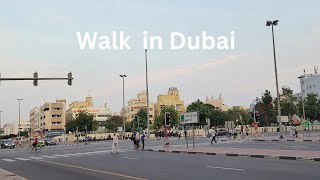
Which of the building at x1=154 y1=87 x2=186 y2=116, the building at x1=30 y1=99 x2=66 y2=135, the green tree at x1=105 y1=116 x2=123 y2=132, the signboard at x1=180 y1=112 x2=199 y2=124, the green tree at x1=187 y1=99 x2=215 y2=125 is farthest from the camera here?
the building at x1=154 y1=87 x2=186 y2=116

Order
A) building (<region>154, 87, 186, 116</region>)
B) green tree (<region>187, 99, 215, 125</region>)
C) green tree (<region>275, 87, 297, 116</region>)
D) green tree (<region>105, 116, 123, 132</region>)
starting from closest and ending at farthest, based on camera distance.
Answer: green tree (<region>275, 87, 297, 116</region>), green tree (<region>187, 99, 215, 125</region>), green tree (<region>105, 116, 123, 132</region>), building (<region>154, 87, 186, 116</region>)

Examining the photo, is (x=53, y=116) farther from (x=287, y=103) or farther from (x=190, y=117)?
(x=190, y=117)

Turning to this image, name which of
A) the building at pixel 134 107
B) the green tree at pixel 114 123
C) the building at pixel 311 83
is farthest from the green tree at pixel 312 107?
the building at pixel 134 107

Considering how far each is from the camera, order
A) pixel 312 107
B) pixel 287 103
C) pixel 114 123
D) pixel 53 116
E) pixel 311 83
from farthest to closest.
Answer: pixel 53 116, pixel 311 83, pixel 114 123, pixel 312 107, pixel 287 103

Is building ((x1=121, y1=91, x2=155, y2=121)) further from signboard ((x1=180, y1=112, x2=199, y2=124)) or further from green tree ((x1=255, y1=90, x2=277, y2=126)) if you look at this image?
Answer: signboard ((x1=180, y1=112, x2=199, y2=124))

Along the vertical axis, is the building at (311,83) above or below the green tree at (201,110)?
above

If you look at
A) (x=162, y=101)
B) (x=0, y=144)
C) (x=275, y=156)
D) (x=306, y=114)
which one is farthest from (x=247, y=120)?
→ (x=275, y=156)

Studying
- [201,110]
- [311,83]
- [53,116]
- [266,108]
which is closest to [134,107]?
[53,116]

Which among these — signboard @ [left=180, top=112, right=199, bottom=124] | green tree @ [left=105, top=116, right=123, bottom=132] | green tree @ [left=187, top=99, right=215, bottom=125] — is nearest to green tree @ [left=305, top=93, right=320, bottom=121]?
green tree @ [left=187, top=99, right=215, bottom=125]

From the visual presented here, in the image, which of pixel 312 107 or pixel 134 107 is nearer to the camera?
pixel 312 107

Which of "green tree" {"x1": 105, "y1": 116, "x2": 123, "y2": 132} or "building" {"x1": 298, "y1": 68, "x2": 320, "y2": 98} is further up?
"building" {"x1": 298, "y1": 68, "x2": 320, "y2": 98}

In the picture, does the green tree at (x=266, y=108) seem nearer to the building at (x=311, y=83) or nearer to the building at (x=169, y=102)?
the building at (x=311, y=83)

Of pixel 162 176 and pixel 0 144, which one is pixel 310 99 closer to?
pixel 0 144

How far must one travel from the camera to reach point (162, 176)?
51.6 ft
